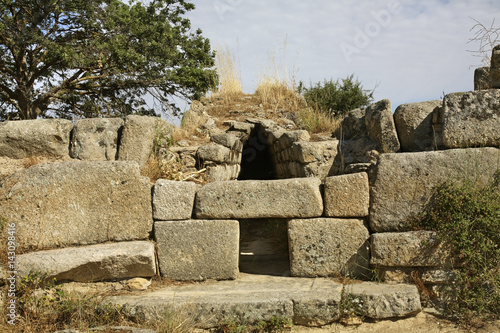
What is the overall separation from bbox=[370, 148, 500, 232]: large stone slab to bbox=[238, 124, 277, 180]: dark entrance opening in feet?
12.4

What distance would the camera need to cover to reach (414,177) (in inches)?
161

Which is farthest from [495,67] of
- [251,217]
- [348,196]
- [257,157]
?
[257,157]

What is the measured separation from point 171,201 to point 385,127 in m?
2.63

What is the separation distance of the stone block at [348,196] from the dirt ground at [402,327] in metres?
1.07

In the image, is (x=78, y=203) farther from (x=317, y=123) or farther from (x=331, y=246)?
(x=317, y=123)

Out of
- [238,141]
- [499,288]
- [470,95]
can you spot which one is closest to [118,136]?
[238,141]

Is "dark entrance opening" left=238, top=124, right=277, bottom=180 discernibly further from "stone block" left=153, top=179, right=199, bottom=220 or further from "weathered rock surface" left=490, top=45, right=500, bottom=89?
"weathered rock surface" left=490, top=45, right=500, bottom=89

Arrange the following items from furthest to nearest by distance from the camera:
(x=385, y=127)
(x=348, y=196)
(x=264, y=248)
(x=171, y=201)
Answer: (x=264, y=248) → (x=385, y=127) → (x=171, y=201) → (x=348, y=196)

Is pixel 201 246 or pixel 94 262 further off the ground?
pixel 201 246

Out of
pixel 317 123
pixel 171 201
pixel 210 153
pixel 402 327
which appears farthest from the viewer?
pixel 317 123

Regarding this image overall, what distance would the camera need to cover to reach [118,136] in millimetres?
4898

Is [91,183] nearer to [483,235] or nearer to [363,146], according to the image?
[363,146]

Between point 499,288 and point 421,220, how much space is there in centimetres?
88

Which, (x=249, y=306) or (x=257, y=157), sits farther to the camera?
(x=257, y=157)
